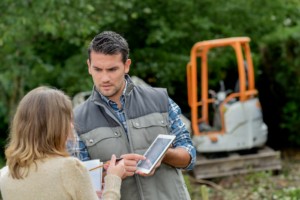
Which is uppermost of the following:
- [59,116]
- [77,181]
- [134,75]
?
[59,116]

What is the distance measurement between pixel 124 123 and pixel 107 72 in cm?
27

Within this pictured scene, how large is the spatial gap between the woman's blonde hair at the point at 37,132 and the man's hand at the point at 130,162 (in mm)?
380

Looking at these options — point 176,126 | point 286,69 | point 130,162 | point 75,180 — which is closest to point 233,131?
point 286,69

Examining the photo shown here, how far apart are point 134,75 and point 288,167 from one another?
2786mm

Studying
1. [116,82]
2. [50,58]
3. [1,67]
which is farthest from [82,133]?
[50,58]

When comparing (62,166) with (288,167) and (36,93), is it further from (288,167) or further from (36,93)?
(288,167)

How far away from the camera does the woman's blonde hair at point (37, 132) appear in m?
2.73

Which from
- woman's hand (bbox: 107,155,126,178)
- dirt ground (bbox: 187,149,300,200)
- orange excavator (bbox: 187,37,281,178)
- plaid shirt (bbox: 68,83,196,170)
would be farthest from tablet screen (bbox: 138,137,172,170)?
orange excavator (bbox: 187,37,281,178)

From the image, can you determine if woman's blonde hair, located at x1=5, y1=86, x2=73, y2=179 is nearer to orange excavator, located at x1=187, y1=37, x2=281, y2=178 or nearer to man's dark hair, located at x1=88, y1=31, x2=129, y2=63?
man's dark hair, located at x1=88, y1=31, x2=129, y2=63

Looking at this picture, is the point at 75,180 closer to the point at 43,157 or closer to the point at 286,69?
the point at 43,157

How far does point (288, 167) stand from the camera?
9617mm

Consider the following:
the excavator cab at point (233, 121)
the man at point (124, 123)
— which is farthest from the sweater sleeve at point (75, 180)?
the excavator cab at point (233, 121)

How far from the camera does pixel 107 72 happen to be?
3260mm

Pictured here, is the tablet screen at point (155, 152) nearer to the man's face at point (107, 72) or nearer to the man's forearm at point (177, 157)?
the man's forearm at point (177, 157)
